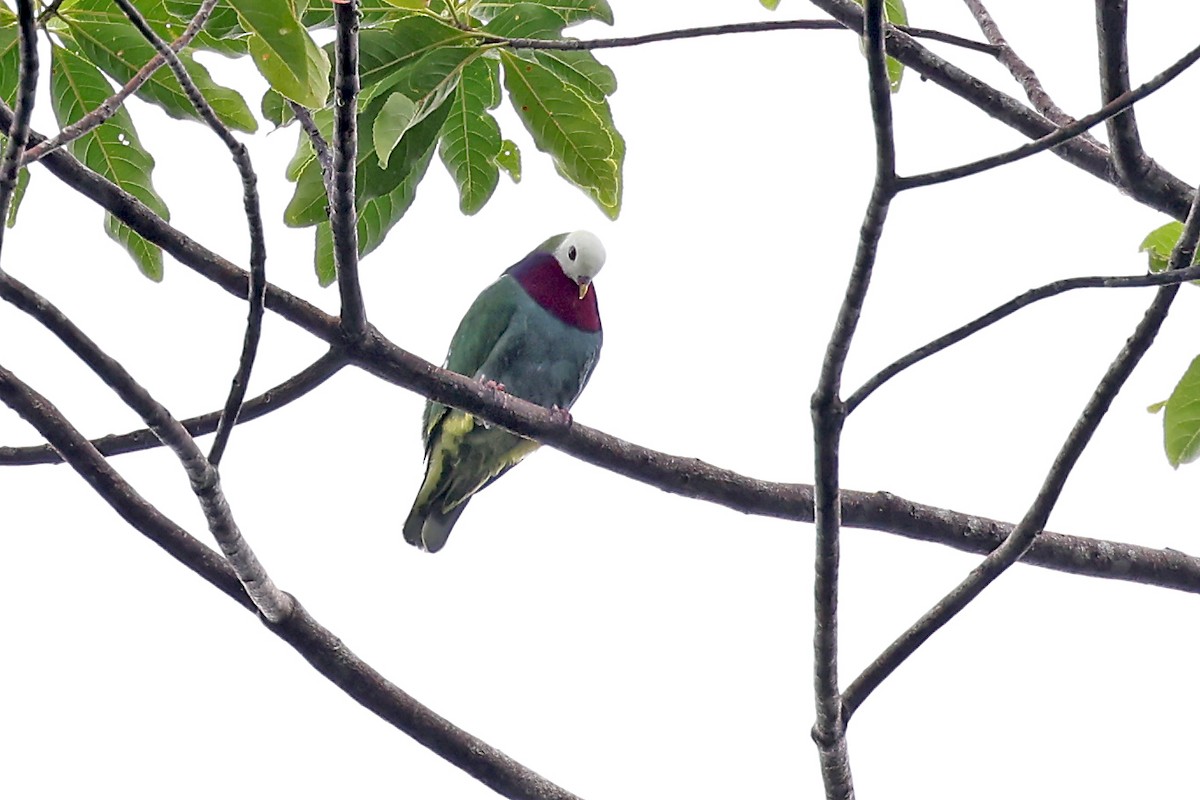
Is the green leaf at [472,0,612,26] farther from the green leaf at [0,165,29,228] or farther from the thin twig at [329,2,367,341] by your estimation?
the green leaf at [0,165,29,228]

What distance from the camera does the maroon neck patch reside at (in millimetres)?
4324

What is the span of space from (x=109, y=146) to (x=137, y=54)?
0.24 m

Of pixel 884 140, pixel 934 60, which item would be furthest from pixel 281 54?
pixel 934 60

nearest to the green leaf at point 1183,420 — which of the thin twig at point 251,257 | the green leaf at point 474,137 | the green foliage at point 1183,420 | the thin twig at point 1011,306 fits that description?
the green foliage at point 1183,420

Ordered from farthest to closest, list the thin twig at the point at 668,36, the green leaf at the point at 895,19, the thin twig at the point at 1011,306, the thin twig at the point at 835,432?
1. the green leaf at the point at 895,19
2. the thin twig at the point at 668,36
3. the thin twig at the point at 1011,306
4. the thin twig at the point at 835,432

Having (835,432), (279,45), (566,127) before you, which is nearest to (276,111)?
(566,127)

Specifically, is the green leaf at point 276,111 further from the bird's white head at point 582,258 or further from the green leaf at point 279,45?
the bird's white head at point 582,258

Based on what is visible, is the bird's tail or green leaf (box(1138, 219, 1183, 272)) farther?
the bird's tail

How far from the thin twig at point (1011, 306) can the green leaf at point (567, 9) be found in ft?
3.00

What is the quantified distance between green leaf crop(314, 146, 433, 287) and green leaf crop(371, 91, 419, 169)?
0.47 m

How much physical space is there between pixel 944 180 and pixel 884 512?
49.0 inches

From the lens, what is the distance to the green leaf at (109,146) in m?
2.14

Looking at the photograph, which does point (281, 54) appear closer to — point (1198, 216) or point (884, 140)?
point (884, 140)

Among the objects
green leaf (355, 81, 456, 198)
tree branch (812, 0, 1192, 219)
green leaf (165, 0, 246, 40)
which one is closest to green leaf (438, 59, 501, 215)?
green leaf (355, 81, 456, 198)
